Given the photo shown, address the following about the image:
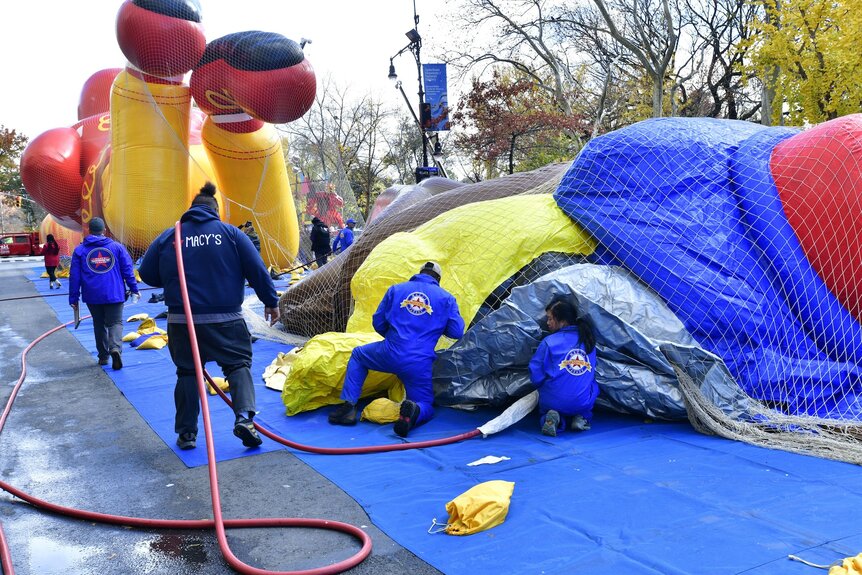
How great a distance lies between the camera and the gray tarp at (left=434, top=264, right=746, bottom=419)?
197 inches

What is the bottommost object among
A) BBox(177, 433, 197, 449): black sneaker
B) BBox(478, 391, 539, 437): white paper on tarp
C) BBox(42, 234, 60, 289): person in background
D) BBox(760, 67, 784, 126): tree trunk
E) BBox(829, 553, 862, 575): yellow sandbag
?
BBox(42, 234, 60, 289): person in background

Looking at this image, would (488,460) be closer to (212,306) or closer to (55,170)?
(212,306)

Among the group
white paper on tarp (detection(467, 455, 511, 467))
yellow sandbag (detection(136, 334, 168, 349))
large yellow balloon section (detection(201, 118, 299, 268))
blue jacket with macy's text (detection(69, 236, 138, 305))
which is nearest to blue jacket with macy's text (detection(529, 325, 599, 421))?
white paper on tarp (detection(467, 455, 511, 467))

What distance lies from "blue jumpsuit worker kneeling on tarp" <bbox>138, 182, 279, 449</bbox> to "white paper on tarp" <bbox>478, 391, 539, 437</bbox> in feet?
4.95

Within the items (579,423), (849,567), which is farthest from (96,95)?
(849,567)

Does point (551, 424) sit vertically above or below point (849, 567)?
below

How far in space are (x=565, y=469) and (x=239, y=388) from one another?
7.05 ft

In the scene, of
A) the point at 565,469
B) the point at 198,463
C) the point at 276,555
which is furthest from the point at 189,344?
the point at 565,469

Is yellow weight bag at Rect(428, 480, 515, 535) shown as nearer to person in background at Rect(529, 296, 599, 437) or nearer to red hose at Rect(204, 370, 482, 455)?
red hose at Rect(204, 370, 482, 455)

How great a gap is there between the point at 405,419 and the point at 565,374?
3.65ft

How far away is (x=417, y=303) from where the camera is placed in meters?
5.24

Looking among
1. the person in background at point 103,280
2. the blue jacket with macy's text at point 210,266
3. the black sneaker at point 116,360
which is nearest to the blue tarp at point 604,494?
the blue jacket with macy's text at point 210,266

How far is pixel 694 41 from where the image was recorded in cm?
2358

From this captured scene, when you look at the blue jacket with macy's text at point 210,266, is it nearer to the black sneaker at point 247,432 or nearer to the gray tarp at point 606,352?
the black sneaker at point 247,432
